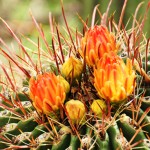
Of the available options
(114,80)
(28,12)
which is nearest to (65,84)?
(114,80)

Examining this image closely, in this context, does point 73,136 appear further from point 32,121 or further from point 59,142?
point 32,121

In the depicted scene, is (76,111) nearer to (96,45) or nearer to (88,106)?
(88,106)

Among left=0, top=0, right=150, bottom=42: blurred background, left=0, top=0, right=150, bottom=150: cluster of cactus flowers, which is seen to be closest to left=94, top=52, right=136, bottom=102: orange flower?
left=0, top=0, right=150, bottom=150: cluster of cactus flowers

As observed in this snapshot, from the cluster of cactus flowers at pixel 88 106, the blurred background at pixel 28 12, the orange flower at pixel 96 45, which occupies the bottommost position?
the blurred background at pixel 28 12

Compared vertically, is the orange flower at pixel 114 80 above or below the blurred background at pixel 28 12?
above

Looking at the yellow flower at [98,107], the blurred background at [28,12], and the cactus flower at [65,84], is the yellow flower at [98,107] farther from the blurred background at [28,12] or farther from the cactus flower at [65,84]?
the blurred background at [28,12]

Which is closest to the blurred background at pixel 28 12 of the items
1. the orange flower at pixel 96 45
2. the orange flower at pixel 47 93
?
the orange flower at pixel 96 45
